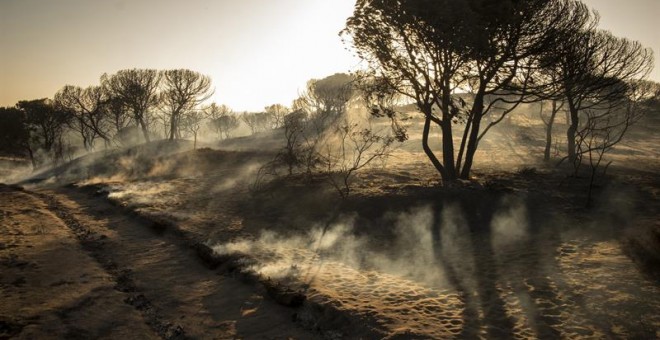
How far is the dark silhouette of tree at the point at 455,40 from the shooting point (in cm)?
1518

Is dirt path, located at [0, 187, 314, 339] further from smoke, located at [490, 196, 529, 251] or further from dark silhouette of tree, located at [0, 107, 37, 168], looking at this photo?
dark silhouette of tree, located at [0, 107, 37, 168]

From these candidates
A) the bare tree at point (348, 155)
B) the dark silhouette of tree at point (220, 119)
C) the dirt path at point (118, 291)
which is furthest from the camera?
the dark silhouette of tree at point (220, 119)

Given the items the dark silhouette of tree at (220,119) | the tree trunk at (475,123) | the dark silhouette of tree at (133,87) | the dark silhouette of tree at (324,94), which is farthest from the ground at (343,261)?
the dark silhouette of tree at (220,119)

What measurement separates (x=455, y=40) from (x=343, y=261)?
9.82 meters

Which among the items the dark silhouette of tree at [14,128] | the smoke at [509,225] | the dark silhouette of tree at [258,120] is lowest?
the smoke at [509,225]

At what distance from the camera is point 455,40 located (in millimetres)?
15359

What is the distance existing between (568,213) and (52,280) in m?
16.9

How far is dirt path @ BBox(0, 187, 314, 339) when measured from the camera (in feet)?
26.1

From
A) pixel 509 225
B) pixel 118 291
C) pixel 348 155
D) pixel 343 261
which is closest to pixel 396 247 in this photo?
pixel 343 261

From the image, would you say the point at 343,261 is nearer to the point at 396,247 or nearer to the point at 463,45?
the point at 396,247

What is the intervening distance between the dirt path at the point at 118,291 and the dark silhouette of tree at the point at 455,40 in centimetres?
1200

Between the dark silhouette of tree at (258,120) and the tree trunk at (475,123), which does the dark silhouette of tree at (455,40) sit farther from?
the dark silhouette of tree at (258,120)

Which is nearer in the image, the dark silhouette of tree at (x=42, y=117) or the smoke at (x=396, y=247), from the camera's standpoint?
the smoke at (x=396, y=247)

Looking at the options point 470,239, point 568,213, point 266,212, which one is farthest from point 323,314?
point 568,213
